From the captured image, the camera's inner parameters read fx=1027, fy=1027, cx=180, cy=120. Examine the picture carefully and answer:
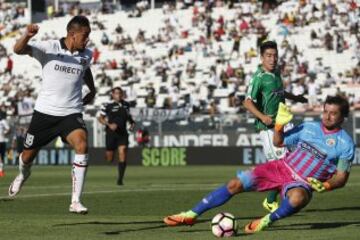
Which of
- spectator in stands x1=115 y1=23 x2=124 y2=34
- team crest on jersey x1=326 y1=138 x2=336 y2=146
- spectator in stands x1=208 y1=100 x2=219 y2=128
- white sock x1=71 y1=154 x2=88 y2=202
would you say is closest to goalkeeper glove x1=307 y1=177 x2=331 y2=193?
team crest on jersey x1=326 y1=138 x2=336 y2=146

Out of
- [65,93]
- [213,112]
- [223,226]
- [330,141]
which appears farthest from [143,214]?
[213,112]

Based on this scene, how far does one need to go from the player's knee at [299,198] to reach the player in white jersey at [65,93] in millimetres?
3327

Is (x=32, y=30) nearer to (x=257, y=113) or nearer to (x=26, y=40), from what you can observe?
(x=26, y=40)

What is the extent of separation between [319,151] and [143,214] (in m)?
4.28

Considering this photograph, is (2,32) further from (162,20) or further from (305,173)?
(305,173)

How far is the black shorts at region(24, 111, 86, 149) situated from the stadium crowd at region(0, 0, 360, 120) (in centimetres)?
2782

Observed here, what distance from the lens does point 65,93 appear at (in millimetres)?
14062

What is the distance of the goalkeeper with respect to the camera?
38.7 feet

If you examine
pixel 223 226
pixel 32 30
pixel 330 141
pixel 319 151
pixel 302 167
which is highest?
pixel 32 30

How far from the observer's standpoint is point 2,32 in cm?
6512

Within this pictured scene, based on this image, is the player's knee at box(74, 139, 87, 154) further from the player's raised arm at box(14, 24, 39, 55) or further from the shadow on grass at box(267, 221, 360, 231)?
the shadow on grass at box(267, 221, 360, 231)

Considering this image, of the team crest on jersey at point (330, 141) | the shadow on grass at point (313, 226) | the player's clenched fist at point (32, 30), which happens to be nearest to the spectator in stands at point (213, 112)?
the shadow on grass at point (313, 226)

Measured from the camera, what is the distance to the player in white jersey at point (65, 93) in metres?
13.9

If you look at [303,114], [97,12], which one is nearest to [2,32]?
[97,12]
